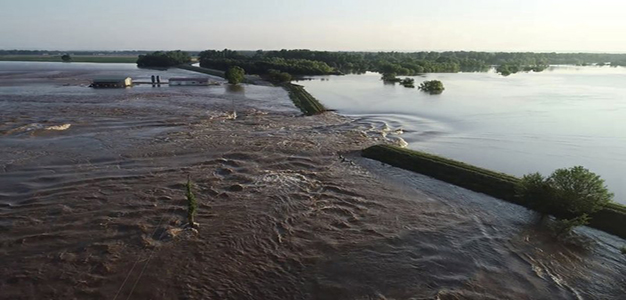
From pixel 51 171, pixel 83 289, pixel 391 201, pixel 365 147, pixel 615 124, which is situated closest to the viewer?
pixel 83 289

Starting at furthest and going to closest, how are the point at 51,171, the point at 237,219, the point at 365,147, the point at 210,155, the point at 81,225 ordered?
the point at 365,147 → the point at 210,155 → the point at 51,171 → the point at 237,219 → the point at 81,225

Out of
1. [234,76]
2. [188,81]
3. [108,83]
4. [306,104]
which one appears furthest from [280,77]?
[306,104]

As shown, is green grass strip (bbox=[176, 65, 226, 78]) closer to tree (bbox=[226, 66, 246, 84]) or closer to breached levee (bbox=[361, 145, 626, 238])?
tree (bbox=[226, 66, 246, 84])

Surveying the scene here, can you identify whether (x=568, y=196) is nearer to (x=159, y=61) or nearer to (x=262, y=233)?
(x=262, y=233)

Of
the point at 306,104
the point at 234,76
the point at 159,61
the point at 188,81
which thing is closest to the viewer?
the point at 306,104

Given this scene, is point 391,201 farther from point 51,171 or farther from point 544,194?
point 51,171

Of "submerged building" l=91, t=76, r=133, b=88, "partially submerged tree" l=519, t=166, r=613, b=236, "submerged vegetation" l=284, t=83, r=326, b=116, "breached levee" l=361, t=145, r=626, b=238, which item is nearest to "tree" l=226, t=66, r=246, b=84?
"submerged vegetation" l=284, t=83, r=326, b=116

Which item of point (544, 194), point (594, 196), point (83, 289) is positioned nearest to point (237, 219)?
point (83, 289)
